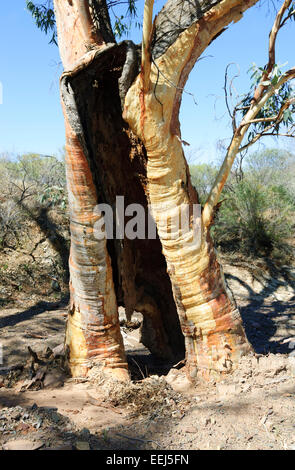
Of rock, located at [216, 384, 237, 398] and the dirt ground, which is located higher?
rock, located at [216, 384, 237, 398]

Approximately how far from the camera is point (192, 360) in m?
3.64

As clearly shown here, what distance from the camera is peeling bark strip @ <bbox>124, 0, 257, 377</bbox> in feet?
10.6

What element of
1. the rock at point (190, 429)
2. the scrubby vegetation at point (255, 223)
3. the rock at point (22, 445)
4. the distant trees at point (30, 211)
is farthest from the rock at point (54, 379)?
the scrubby vegetation at point (255, 223)

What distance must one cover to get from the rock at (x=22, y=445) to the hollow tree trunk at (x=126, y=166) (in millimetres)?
1247

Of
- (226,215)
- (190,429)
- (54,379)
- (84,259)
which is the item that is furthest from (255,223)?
(190,429)

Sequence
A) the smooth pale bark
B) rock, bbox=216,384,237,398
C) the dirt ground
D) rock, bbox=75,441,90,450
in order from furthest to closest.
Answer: the smooth pale bark < rock, bbox=216,384,237,398 < the dirt ground < rock, bbox=75,441,90,450

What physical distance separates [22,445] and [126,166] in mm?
2608

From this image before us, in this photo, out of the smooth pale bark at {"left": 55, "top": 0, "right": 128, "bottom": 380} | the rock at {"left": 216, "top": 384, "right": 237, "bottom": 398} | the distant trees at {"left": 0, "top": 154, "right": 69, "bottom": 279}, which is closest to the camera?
the rock at {"left": 216, "top": 384, "right": 237, "bottom": 398}

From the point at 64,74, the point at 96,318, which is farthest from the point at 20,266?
the point at 64,74

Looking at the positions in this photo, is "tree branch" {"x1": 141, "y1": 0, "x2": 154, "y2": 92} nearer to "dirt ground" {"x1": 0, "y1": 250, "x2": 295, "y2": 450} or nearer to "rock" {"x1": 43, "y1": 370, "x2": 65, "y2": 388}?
"dirt ground" {"x1": 0, "y1": 250, "x2": 295, "y2": 450}

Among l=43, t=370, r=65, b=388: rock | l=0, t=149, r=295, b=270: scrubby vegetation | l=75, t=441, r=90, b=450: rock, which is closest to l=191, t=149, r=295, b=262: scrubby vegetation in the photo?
l=0, t=149, r=295, b=270: scrubby vegetation

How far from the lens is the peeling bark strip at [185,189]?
3227 mm

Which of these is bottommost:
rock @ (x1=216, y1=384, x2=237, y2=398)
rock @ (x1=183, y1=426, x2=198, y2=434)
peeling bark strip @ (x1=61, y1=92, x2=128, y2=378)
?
rock @ (x1=183, y1=426, x2=198, y2=434)
